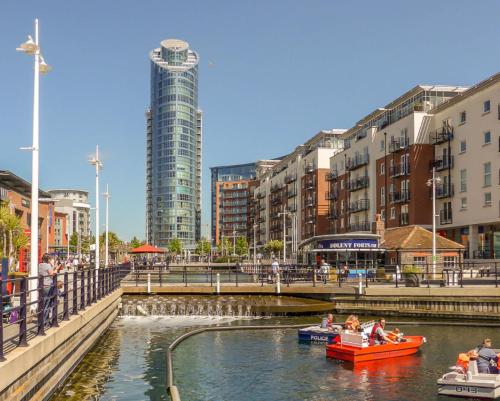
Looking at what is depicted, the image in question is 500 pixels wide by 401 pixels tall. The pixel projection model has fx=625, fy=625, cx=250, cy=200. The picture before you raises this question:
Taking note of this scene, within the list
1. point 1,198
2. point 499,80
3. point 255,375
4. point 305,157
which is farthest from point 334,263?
point 305,157

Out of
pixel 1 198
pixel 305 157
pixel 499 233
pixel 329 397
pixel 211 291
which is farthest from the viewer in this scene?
pixel 305 157

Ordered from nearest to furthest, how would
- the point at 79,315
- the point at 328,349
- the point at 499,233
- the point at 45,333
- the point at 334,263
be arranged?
the point at 45,333, the point at 79,315, the point at 328,349, the point at 334,263, the point at 499,233

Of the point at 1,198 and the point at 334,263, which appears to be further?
the point at 1,198

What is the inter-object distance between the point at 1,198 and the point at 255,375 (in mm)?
60770

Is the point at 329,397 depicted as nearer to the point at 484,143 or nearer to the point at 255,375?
the point at 255,375

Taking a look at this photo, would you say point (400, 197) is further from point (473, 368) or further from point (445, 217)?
point (473, 368)

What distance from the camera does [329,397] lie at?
63.7ft

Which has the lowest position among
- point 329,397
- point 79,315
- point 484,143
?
point 329,397

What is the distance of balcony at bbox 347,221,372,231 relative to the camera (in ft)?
293

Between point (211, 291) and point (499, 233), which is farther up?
point (499, 233)

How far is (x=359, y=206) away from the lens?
93062 mm

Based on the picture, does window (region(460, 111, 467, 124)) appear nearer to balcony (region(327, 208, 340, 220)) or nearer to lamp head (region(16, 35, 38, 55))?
balcony (region(327, 208, 340, 220))

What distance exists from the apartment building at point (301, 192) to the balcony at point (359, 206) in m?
10.8

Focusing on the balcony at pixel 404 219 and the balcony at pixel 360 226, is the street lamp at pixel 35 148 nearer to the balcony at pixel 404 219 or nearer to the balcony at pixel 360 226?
the balcony at pixel 404 219
